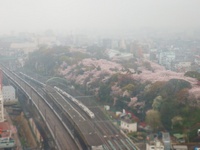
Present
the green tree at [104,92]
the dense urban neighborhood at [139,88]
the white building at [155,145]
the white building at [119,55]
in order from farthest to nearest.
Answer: the white building at [119,55], the green tree at [104,92], the dense urban neighborhood at [139,88], the white building at [155,145]

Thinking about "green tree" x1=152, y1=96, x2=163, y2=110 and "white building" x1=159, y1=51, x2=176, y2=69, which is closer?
"green tree" x1=152, y1=96, x2=163, y2=110

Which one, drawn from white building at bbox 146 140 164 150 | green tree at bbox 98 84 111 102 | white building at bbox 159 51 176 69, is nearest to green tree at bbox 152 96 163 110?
white building at bbox 146 140 164 150

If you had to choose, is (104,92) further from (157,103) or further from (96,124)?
(157,103)

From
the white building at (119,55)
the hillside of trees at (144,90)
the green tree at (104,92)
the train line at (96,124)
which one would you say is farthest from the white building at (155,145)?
the white building at (119,55)

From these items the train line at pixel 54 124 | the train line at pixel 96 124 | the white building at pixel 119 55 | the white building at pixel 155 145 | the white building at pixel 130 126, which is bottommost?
the train line at pixel 54 124

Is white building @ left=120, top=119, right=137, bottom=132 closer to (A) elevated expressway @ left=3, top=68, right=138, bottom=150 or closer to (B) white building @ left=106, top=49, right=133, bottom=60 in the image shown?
(A) elevated expressway @ left=3, top=68, right=138, bottom=150

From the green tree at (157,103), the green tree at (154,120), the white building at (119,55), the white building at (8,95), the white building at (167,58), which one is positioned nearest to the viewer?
the green tree at (154,120)

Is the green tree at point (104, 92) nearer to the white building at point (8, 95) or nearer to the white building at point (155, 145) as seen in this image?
the white building at point (8, 95)

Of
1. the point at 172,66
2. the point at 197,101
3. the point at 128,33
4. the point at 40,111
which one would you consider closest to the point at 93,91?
the point at 40,111

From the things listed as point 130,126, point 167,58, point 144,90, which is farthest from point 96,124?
point 167,58

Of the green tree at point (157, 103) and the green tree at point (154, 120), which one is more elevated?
the green tree at point (157, 103)

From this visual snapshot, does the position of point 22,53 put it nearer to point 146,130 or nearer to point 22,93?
point 22,93
